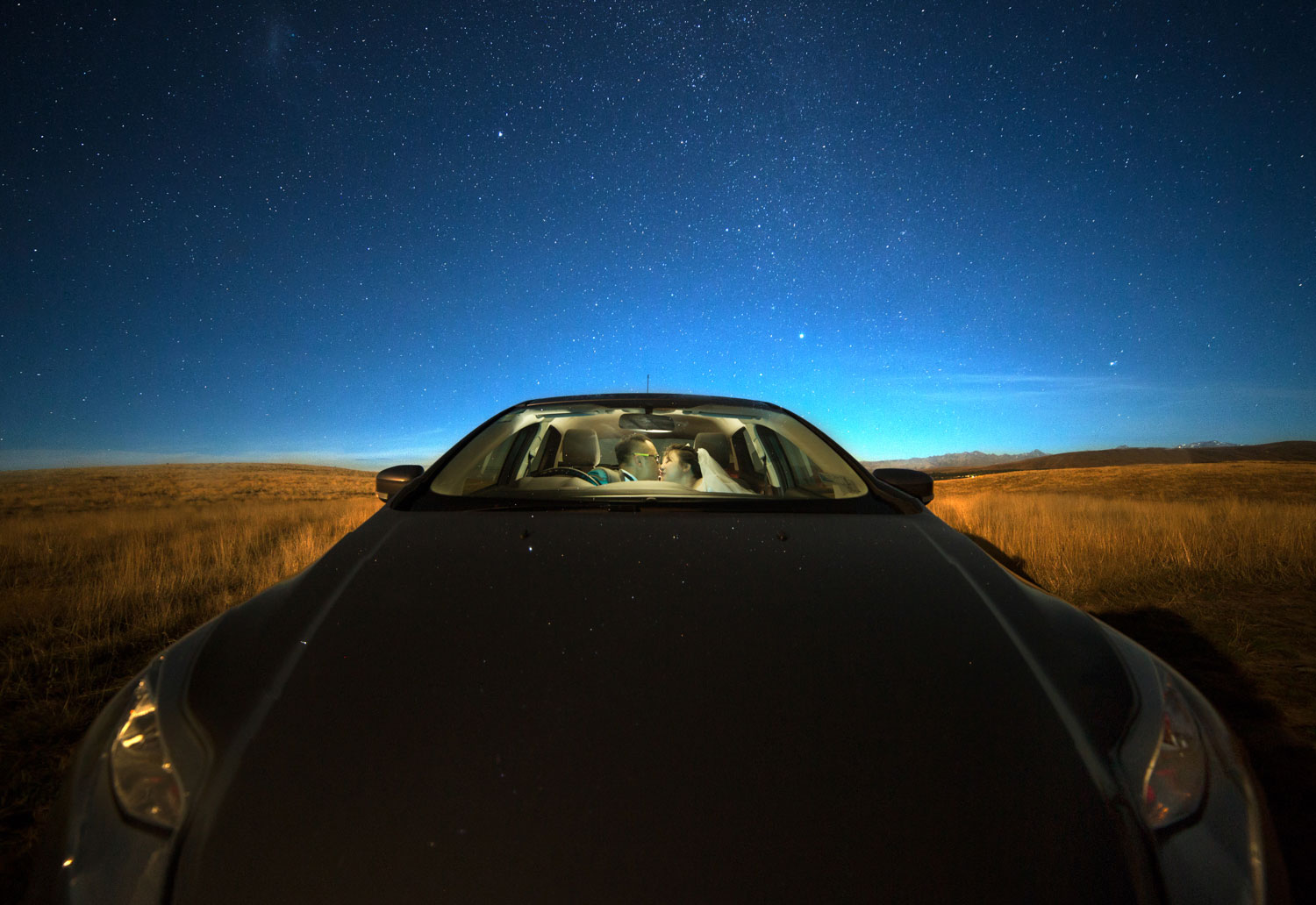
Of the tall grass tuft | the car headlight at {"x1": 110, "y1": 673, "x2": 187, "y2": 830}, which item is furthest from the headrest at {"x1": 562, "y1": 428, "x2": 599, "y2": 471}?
the tall grass tuft

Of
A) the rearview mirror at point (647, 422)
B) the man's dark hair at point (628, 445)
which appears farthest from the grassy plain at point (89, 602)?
the man's dark hair at point (628, 445)

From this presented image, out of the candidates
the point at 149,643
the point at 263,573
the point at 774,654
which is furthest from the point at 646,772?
the point at 263,573

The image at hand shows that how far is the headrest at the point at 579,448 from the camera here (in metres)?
3.09

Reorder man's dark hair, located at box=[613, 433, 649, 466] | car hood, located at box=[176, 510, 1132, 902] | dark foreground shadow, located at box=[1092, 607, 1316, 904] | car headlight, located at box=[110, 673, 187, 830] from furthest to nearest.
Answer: man's dark hair, located at box=[613, 433, 649, 466]
dark foreground shadow, located at box=[1092, 607, 1316, 904]
car headlight, located at box=[110, 673, 187, 830]
car hood, located at box=[176, 510, 1132, 902]

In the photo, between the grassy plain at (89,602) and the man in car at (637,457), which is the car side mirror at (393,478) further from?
the grassy plain at (89,602)

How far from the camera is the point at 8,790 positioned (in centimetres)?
208

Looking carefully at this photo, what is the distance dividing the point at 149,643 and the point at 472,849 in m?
4.18

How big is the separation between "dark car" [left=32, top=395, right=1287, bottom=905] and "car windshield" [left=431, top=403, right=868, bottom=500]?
0.52 m

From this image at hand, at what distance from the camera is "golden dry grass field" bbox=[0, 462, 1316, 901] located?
2377 millimetres

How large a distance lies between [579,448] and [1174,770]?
2.55 meters

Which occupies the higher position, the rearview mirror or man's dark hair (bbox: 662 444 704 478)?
the rearview mirror

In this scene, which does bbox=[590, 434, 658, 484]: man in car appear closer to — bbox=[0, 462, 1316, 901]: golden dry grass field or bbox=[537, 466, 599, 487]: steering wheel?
bbox=[537, 466, 599, 487]: steering wheel

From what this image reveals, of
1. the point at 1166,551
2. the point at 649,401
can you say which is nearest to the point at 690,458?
the point at 649,401

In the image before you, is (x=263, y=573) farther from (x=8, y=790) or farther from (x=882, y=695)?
(x=882, y=695)
